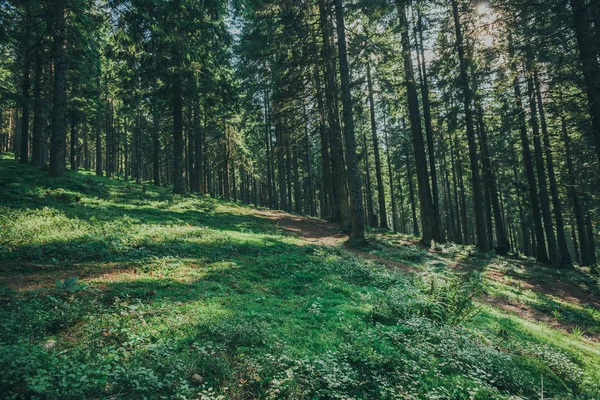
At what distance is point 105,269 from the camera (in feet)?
21.5

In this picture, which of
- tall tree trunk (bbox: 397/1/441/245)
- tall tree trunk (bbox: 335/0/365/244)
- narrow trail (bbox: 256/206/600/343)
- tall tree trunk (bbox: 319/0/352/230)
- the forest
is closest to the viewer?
the forest

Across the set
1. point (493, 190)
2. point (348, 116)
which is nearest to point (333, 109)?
point (348, 116)

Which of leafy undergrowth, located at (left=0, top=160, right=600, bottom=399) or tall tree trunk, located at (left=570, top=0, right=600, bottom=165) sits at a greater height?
tall tree trunk, located at (left=570, top=0, right=600, bottom=165)

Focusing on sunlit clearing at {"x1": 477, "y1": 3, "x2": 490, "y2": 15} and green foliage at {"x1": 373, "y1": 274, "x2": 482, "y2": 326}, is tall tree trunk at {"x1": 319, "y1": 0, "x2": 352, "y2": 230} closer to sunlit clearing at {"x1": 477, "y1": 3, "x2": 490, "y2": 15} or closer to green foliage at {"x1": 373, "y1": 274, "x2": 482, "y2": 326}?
sunlit clearing at {"x1": 477, "y1": 3, "x2": 490, "y2": 15}

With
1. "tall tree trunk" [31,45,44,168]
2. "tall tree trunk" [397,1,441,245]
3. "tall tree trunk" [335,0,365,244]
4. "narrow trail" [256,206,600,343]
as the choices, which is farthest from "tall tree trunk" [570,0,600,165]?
"tall tree trunk" [31,45,44,168]

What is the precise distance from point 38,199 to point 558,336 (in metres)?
16.3

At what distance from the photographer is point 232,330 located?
4277 mm

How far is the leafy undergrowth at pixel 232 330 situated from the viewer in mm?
3223

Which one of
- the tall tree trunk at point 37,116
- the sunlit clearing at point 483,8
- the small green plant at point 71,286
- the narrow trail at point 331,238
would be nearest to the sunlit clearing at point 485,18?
the sunlit clearing at point 483,8

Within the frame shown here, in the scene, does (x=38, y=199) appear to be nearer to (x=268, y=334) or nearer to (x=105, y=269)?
(x=105, y=269)

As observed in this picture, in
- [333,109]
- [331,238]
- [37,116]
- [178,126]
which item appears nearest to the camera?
[333,109]

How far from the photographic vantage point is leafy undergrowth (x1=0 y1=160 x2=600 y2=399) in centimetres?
322

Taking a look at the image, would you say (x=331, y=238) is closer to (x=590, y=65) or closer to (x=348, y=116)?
(x=348, y=116)

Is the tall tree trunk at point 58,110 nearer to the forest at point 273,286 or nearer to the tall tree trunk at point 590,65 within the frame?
the forest at point 273,286
